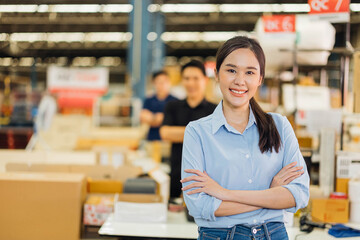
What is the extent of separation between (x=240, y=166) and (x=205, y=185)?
0.15 metres

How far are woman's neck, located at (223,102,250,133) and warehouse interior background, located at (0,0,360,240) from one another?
89 centimetres

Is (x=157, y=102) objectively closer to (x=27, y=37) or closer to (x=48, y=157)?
(x=48, y=157)

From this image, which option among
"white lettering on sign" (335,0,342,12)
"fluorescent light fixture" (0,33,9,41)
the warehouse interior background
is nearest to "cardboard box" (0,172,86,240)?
the warehouse interior background

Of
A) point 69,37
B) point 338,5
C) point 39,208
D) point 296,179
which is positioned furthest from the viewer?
point 69,37

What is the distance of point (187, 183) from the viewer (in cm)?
169

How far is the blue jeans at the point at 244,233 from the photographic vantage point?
1.62 metres

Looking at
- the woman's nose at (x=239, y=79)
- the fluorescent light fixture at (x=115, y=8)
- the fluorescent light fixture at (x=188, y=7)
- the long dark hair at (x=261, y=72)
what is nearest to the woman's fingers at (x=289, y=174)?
the long dark hair at (x=261, y=72)

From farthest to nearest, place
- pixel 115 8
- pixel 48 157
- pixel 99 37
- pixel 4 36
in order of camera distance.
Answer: pixel 99 37
pixel 4 36
pixel 115 8
pixel 48 157

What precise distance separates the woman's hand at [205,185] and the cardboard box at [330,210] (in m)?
1.31

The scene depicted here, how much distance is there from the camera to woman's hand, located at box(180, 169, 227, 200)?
164 centimetres

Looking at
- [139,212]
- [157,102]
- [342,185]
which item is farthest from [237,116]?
[157,102]

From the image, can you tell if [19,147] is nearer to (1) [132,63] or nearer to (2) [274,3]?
(1) [132,63]

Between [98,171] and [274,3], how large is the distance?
10.5 m

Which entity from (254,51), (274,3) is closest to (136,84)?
(274,3)
